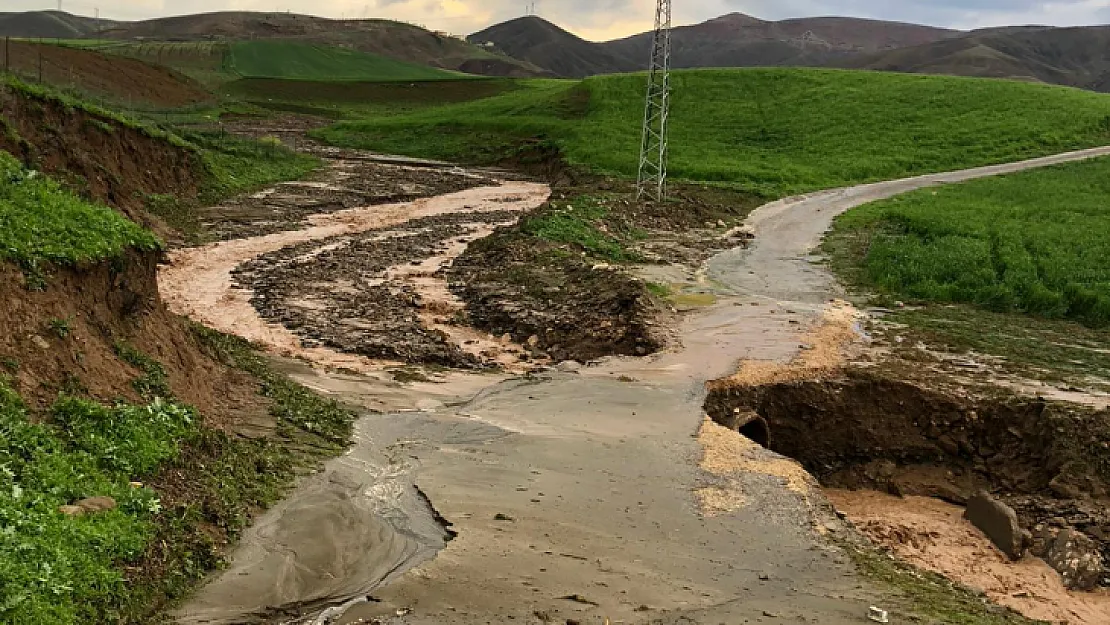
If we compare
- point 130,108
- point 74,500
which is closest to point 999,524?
point 74,500

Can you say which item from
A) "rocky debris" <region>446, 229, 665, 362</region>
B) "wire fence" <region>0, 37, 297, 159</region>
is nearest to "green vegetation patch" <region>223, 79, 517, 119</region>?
"wire fence" <region>0, 37, 297, 159</region>

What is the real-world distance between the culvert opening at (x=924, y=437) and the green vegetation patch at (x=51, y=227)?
8.39 m

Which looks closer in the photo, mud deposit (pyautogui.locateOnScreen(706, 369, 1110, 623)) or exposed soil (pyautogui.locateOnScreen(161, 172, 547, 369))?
mud deposit (pyautogui.locateOnScreen(706, 369, 1110, 623))

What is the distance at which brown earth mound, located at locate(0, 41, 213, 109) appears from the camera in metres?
53.2

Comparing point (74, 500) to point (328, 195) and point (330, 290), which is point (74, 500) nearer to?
point (330, 290)

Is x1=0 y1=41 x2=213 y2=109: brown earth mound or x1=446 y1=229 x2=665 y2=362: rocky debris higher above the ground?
x1=0 y1=41 x2=213 y2=109: brown earth mound

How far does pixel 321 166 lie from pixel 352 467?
124ft

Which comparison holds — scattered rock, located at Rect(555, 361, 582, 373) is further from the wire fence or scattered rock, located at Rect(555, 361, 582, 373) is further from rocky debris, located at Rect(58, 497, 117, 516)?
the wire fence

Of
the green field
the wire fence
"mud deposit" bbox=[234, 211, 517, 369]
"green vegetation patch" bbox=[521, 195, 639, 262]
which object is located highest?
the green field

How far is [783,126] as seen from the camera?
57.4 metres

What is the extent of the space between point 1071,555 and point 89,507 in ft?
35.5

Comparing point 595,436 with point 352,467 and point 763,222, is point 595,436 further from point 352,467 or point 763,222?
point 763,222

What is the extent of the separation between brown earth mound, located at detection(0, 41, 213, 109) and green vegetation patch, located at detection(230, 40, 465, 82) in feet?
109

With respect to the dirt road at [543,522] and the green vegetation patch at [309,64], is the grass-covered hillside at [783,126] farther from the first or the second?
the green vegetation patch at [309,64]
